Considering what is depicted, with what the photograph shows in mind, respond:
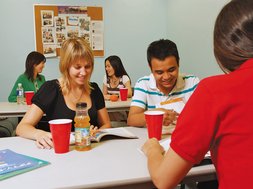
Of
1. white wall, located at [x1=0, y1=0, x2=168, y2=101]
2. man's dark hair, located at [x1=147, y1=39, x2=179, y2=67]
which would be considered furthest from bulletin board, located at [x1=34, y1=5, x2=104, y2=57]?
man's dark hair, located at [x1=147, y1=39, x2=179, y2=67]

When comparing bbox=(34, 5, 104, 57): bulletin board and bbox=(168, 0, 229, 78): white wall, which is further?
bbox=(34, 5, 104, 57): bulletin board

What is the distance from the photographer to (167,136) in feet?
5.38

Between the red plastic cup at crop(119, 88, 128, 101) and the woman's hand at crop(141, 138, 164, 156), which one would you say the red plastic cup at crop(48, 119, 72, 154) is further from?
the red plastic cup at crop(119, 88, 128, 101)

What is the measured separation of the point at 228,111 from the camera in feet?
2.53

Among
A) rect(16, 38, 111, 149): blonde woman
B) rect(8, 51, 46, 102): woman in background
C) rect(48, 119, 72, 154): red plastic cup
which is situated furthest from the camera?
rect(8, 51, 46, 102): woman in background

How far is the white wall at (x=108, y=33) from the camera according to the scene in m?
4.71

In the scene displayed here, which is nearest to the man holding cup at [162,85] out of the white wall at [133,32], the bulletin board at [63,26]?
the white wall at [133,32]

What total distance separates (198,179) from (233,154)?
43 cm

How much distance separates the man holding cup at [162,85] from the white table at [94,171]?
0.57 m

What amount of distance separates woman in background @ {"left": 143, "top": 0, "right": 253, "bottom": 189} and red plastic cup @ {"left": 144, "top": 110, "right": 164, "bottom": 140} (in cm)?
64

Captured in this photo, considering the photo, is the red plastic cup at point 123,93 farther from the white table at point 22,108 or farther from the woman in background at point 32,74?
the woman in background at point 32,74

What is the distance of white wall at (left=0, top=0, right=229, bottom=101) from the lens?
14.3ft

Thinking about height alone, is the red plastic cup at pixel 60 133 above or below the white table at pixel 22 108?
above

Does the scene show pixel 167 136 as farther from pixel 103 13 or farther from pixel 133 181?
pixel 103 13
